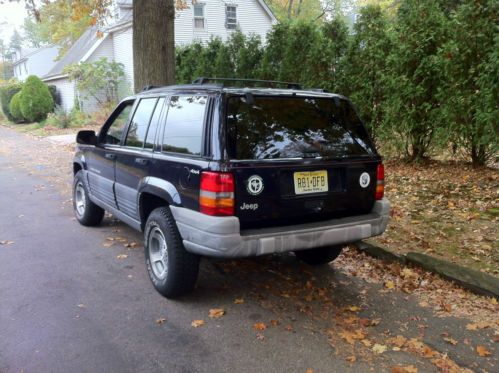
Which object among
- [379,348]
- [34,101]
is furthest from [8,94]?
[379,348]

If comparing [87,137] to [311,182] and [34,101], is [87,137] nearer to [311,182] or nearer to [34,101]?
[311,182]

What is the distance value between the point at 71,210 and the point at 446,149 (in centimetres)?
664

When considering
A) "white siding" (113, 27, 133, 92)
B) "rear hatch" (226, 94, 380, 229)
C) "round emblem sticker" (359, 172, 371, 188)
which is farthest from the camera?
"white siding" (113, 27, 133, 92)

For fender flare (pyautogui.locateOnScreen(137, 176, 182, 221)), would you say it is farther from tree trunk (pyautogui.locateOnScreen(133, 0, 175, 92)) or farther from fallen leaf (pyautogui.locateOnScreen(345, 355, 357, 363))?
tree trunk (pyautogui.locateOnScreen(133, 0, 175, 92))

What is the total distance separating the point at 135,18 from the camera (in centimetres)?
882

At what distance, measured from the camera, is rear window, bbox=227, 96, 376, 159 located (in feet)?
12.0

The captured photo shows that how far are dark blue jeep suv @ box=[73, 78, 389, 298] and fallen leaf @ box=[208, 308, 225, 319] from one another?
1.06ft

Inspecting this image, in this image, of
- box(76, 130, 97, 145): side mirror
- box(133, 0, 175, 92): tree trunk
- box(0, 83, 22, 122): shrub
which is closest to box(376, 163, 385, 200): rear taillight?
box(76, 130, 97, 145): side mirror

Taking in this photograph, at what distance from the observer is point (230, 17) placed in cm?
2753

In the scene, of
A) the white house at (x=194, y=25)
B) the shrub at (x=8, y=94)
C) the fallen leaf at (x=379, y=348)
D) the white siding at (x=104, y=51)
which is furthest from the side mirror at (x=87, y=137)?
the shrub at (x=8, y=94)

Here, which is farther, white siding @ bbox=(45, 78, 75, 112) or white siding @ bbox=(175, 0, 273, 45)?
white siding @ bbox=(45, 78, 75, 112)

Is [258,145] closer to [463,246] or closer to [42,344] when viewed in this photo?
[42,344]

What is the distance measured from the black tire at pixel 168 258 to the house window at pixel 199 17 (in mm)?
24328

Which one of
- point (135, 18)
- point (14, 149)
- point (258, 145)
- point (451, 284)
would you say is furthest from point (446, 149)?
point (14, 149)
